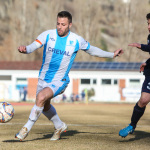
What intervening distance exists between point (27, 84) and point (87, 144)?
37.6m

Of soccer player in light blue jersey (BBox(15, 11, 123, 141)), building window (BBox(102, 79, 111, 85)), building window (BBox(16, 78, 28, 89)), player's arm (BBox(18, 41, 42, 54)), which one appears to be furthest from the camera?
building window (BBox(16, 78, 28, 89))

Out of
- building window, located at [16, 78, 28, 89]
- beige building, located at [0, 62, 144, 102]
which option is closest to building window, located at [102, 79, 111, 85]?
beige building, located at [0, 62, 144, 102]

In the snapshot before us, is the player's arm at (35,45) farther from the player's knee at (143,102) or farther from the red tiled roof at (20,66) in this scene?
the red tiled roof at (20,66)

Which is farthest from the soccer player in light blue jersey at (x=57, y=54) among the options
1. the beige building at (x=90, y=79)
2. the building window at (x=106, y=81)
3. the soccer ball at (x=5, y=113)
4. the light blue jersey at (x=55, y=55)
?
the building window at (x=106, y=81)

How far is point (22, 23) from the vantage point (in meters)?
57.2

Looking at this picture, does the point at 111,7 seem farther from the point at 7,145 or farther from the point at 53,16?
the point at 7,145

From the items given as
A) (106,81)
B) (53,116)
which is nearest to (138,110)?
(53,116)

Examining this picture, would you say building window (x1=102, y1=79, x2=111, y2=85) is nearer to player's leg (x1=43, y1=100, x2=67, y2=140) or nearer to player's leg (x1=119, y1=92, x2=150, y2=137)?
player's leg (x1=43, y1=100, x2=67, y2=140)

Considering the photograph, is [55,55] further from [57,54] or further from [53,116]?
[53,116]

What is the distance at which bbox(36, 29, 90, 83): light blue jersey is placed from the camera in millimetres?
7090

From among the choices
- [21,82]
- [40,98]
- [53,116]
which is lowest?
[21,82]

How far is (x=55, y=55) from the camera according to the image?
7098 millimetres

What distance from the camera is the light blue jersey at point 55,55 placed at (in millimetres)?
7090

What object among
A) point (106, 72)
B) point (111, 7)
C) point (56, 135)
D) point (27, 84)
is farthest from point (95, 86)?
point (111, 7)
